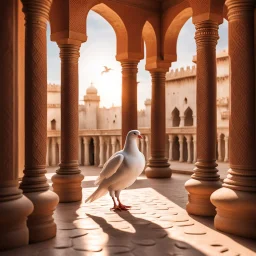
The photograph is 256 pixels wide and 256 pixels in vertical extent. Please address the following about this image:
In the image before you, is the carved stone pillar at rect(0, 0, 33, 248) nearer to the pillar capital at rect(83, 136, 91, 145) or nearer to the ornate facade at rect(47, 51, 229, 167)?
the pillar capital at rect(83, 136, 91, 145)

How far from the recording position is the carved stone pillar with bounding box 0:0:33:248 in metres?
3.90

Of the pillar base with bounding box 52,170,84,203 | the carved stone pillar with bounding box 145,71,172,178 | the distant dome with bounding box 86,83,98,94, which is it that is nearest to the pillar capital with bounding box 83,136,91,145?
the carved stone pillar with bounding box 145,71,172,178

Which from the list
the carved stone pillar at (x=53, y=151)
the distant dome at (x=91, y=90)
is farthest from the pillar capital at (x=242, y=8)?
the distant dome at (x=91, y=90)

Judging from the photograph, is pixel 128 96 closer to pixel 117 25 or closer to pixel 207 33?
pixel 117 25

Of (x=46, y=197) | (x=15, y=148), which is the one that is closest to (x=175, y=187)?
(x=46, y=197)

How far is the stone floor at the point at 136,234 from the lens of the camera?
153 inches

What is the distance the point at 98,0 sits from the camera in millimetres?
8258

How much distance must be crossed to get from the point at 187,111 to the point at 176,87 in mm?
2688

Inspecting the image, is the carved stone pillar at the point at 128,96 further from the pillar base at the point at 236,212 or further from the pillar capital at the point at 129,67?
the pillar base at the point at 236,212

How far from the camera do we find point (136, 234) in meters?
4.55

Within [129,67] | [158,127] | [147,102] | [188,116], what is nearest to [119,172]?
[129,67]

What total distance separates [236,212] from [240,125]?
1.14 metres

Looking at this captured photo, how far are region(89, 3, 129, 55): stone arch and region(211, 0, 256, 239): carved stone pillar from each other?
483cm

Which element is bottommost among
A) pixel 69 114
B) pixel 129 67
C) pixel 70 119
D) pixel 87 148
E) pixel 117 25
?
pixel 87 148
